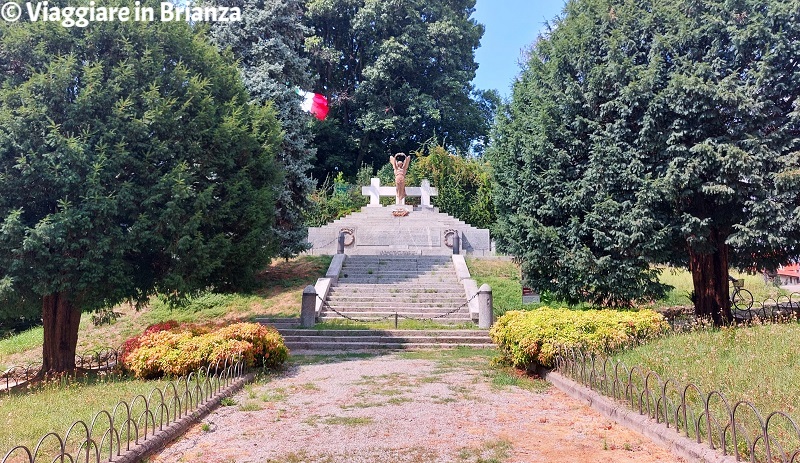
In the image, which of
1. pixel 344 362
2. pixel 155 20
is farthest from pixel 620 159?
pixel 155 20

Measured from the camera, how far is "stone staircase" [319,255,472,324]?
1670cm

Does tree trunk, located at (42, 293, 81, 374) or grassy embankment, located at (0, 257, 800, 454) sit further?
tree trunk, located at (42, 293, 81, 374)

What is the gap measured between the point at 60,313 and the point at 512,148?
37.0 ft

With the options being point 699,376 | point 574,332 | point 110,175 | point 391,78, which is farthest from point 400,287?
point 391,78

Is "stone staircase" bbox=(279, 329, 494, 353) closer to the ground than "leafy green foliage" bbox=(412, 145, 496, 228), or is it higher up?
closer to the ground

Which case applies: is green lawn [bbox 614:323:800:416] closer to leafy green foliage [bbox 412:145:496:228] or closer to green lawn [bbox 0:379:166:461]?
green lawn [bbox 0:379:166:461]

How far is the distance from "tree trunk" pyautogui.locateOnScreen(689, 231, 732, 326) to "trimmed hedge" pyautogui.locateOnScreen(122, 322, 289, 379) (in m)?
9.44

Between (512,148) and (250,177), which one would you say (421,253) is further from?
(250,177)

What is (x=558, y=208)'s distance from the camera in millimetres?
13438

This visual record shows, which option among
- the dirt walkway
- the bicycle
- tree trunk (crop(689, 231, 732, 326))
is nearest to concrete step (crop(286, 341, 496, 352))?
the dirt walkway

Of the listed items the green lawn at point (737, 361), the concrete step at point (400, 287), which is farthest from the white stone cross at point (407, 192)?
the green lawn at point (737, 361)

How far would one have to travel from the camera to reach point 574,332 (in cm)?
916

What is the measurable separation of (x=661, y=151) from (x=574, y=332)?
209 inches

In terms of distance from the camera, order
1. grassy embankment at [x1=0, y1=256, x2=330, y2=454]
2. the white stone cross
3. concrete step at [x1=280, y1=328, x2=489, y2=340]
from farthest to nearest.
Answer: the white stone cross → concrete step at [x1=280, y1=328, x2=489, y2=340] → grassy embankment at [x1=0, y1=256, x2=330, y2=454]
